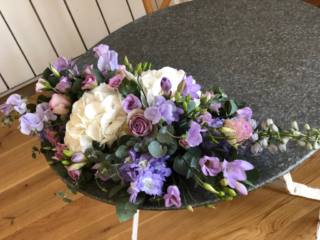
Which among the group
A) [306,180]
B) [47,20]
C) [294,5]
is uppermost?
[47,20]

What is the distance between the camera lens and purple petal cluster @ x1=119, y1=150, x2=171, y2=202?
0.57 metres

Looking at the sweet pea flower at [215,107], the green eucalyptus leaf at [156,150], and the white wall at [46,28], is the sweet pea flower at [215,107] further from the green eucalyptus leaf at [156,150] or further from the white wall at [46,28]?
the white wall at [46,28]

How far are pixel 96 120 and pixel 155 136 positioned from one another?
14 centimetres

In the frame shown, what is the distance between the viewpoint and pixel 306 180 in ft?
4.52

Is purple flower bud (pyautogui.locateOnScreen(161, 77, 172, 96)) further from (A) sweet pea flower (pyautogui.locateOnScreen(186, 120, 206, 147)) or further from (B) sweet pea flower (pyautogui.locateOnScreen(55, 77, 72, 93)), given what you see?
(B) sweet pea flower (pyautogui.locateOnScreen(55, 77, 72, 93))

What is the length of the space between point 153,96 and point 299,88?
0.50m

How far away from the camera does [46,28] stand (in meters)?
2.19

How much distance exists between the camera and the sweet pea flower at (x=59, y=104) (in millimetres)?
703

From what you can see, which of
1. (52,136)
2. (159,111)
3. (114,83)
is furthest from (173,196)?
(52,136)

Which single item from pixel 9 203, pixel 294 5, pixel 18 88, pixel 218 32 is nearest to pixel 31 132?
pixel 218 32

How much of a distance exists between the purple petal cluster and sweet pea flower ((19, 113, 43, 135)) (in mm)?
271

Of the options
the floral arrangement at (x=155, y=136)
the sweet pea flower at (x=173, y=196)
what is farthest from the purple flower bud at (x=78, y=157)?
the sweet pea flower at (x=173, y=196)

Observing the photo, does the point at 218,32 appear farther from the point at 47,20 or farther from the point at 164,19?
the point at 47,20

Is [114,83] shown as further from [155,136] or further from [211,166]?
[211,166]
